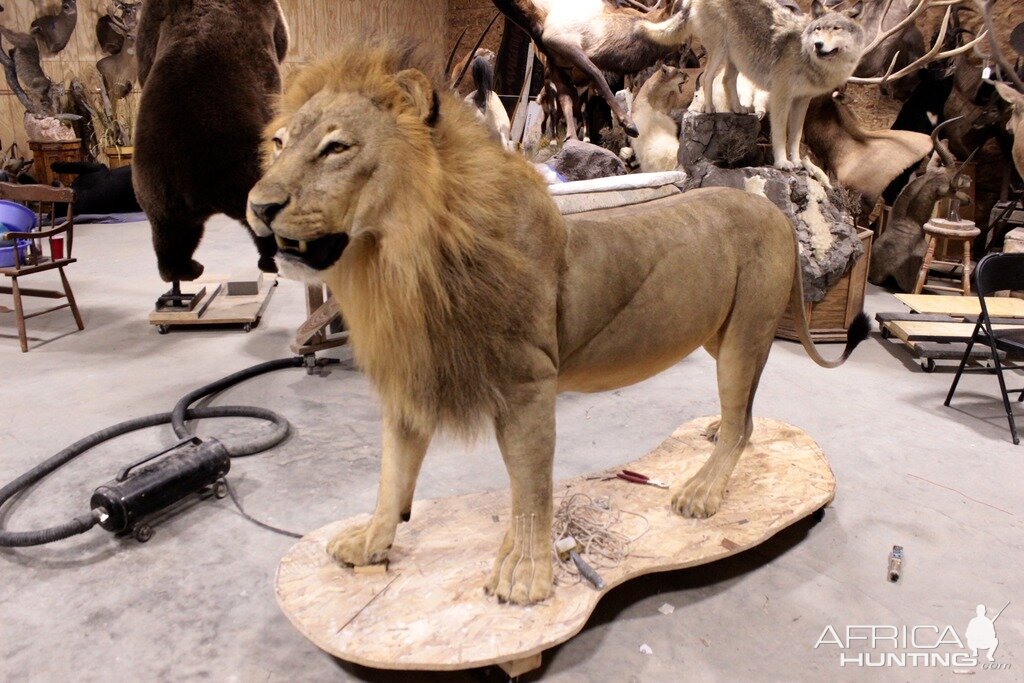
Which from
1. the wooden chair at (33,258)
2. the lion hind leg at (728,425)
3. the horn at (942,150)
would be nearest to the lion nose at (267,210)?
the lion hind leg at (728,425)

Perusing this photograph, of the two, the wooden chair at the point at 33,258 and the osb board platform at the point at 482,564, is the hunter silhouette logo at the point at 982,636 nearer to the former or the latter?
the osb board platform at the point at 482,564

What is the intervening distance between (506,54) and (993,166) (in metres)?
4.49

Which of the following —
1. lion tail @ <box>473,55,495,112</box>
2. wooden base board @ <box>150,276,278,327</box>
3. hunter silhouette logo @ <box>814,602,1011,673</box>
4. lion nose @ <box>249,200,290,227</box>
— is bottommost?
hunter silhouette logo @ <box>814,602,1011,673</box>

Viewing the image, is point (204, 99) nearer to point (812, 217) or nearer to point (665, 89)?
point (812, 217)

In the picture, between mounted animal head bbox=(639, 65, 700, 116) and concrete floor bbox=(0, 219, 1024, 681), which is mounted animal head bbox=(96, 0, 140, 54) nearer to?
concrete floor bbox=(0, 219, 1024, 681)

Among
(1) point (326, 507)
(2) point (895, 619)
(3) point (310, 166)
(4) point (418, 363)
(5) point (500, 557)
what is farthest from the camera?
(1) point (326, 507)

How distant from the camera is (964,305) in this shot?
4445 mm

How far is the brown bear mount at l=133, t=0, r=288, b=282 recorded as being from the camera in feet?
10.3

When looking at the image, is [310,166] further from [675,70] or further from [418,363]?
[675,70]

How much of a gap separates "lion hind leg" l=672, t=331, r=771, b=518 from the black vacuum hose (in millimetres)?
1738

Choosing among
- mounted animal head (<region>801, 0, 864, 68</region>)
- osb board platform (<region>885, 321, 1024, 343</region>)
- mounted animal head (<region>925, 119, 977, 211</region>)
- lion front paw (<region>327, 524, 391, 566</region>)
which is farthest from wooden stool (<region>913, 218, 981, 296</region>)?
lion front paw (<region>327, 524, 391, 566</region>)

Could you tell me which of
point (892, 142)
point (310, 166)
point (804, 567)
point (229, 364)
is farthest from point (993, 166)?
point (310, 166)

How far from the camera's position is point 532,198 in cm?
171

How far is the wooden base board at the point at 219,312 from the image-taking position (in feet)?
14.9
